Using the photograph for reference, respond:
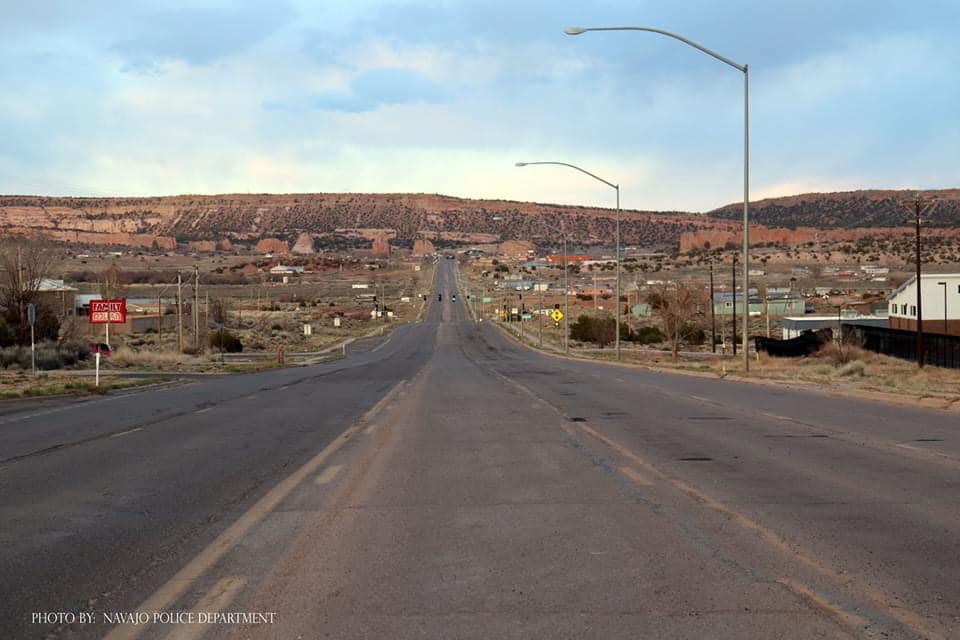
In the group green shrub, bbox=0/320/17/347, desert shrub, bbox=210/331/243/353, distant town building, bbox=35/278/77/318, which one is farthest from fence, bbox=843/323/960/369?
distant town building, bbox=35/278/77/318

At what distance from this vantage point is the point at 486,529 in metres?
8.73

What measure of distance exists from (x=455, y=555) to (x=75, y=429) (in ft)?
42.3

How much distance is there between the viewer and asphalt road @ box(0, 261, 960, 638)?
20.2ft

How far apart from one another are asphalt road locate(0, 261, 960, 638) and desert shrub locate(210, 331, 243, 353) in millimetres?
54509

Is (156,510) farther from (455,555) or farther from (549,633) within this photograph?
(549,633)

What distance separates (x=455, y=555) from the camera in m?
7.74

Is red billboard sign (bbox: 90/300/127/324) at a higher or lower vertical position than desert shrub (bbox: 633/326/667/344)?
higher

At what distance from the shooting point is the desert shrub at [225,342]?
235 feet

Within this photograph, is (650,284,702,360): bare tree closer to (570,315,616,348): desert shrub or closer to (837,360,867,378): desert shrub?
(837,360,867,378): desert shrub

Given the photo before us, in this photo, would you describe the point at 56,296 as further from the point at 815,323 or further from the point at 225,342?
the point at 815,323

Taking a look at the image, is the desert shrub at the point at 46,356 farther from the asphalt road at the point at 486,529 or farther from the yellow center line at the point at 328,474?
the yellow center line at the point at 328,474

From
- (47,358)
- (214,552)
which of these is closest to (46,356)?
(47,358)

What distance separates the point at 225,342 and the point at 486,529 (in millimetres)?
70288

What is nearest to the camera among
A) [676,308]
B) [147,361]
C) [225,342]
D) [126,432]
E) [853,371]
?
[126,432]
